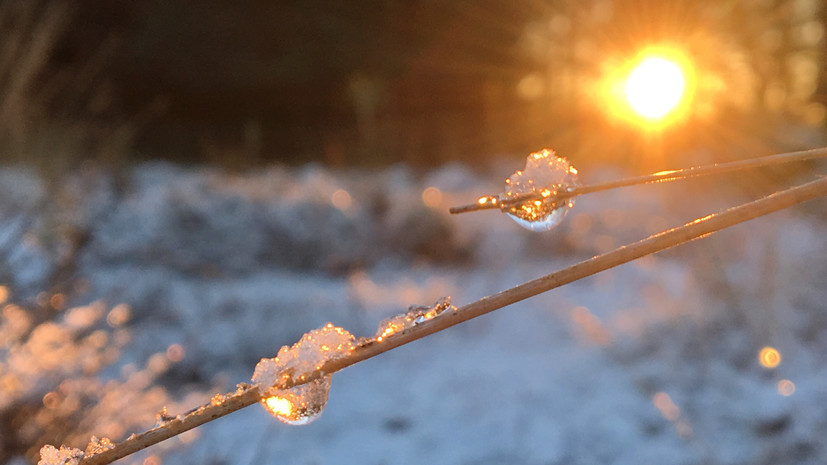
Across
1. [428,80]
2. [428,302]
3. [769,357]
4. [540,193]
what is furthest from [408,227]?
[540,193]

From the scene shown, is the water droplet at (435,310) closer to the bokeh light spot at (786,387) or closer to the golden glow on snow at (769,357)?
the bokeh light spot at (786,387)

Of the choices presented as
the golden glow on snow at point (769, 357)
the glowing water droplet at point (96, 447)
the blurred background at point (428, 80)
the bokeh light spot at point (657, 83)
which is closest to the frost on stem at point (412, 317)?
the glowing water droplet at point (96, 447)

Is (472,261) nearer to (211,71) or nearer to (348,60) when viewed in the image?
(348,60)

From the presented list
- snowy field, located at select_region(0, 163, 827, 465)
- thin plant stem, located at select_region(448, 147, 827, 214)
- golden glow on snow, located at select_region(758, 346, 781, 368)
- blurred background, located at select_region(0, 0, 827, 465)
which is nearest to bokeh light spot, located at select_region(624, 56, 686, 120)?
blurred background, located at select_region(0, 0, 827, 465)

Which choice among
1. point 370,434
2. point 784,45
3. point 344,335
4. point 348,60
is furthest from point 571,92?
point 344,335

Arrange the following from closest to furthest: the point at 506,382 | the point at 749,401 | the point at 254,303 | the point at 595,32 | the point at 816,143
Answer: the point at 749,401 < the point at 506,382 < the point at 254,303 < the point at 816,143 < the point at 595,32

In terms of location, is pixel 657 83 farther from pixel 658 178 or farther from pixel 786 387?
pixel 658 178
